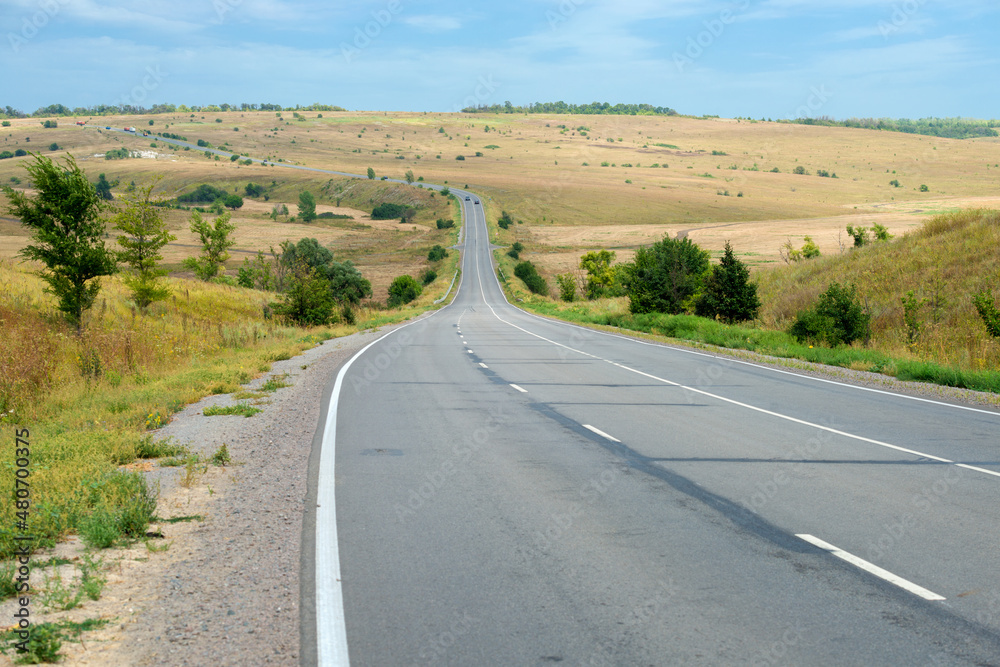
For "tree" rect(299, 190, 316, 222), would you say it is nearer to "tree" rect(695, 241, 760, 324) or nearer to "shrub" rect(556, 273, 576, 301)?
"shrub" rect(556, 273, 576, 301)

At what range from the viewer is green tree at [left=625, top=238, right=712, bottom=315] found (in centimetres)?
3597

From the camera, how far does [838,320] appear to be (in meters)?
23.6

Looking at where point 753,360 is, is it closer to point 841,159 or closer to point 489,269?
point 489,269

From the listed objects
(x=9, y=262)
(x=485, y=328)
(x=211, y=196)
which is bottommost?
(x=485, y=328)

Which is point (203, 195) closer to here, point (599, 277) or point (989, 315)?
point (599, 277)

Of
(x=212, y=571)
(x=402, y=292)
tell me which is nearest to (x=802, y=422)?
(x=212, y=571)

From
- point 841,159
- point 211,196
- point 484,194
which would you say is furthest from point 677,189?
point 211,196

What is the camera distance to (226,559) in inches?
211

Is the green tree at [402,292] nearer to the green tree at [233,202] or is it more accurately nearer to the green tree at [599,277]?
the green tree at [599,277]

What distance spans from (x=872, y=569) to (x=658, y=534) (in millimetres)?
1582

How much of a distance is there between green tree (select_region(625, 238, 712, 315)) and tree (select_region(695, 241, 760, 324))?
98.6 inches

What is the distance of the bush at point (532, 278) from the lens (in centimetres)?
8338

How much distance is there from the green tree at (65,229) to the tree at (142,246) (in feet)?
26.8

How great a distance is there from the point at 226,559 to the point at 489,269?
89075 millimetres
